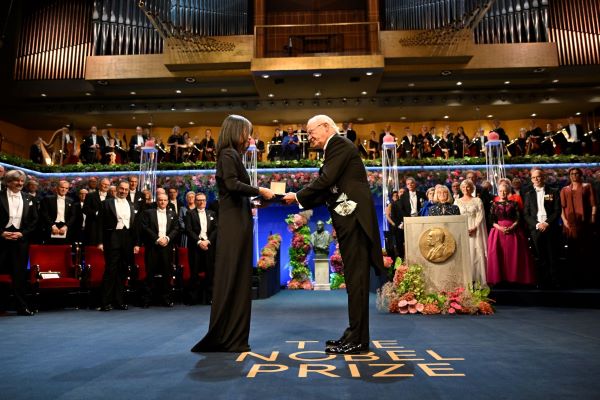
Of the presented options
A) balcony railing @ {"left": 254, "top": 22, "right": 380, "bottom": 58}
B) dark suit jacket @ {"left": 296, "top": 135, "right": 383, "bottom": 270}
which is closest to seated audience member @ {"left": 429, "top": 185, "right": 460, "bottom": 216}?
dark suit jacket @ {"left": 296, "top": 135, "right": 383, "bottom": 270}

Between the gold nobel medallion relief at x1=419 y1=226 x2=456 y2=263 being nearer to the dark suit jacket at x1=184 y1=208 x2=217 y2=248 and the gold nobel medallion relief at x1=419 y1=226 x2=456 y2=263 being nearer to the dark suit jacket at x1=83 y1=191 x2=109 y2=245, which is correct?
the dark suit jacket at x1=184 y1=208 x2=217 y2=248

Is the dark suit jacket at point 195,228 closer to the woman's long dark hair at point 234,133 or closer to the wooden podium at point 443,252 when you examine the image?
the wooden podium at point 443,252

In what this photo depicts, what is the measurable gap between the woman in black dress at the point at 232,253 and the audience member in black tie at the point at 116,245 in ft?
12.0

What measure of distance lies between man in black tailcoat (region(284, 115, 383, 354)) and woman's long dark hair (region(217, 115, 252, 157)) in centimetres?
49

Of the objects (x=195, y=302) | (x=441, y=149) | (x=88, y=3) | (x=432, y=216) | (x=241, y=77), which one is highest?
(x=88, y=3)

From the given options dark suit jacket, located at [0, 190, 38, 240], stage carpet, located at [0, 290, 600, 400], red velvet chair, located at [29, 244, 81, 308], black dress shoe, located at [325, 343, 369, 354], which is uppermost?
dark suit jacket, located at [0, 190, 38, 240]

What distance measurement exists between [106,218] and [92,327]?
2333mm

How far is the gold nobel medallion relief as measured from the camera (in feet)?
18.0

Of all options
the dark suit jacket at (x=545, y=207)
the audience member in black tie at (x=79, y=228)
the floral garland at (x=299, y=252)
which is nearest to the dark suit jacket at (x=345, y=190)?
the dark suit jacket at (x=545, y=207)

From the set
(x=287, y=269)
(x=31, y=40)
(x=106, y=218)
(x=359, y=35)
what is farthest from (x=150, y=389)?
(x=31, y=40)

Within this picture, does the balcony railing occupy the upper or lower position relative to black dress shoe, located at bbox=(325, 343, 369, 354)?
upper

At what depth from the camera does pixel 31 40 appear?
49.3 feet

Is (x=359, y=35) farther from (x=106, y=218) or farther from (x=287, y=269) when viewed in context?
(x=106, y=218)

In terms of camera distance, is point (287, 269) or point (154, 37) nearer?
point (287, 269)
